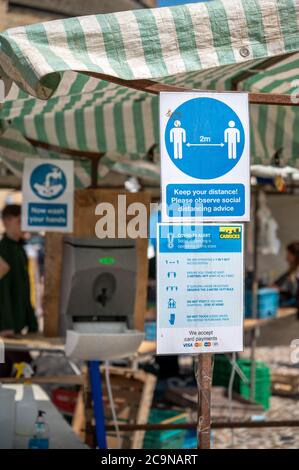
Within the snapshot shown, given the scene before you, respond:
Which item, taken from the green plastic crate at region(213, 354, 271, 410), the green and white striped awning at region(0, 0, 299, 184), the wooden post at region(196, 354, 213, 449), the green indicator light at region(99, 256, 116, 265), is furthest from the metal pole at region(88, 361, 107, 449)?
the green plastic crate at region(213, 354, 271, 410)

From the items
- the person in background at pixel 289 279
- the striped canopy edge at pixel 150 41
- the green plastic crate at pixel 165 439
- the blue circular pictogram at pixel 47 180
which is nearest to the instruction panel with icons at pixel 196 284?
the striped canopy edge at pixel 150 41

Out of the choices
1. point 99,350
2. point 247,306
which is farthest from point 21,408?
point 247,306

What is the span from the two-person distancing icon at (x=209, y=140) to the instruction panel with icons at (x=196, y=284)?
278mm

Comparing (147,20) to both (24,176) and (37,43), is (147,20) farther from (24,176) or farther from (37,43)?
(24,176)

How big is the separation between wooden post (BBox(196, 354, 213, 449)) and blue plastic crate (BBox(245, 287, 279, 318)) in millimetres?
5348

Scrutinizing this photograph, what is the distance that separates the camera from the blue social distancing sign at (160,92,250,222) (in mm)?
2980

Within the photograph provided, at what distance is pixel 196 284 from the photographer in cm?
298

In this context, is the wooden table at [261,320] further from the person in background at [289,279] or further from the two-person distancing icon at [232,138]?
the two-person distancing icon at [232,138]

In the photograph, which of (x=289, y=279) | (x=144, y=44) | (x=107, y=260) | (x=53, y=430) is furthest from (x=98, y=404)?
(x=289, y=279)

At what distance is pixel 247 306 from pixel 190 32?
18.7ft

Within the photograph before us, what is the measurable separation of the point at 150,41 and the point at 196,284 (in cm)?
94

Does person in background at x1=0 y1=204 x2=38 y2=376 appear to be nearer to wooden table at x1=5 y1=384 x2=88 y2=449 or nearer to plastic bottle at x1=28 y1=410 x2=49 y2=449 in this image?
wooden table at x1=5 y1=384 x2=88 y2=449

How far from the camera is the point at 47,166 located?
557 centimetres

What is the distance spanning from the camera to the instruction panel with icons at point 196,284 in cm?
297
